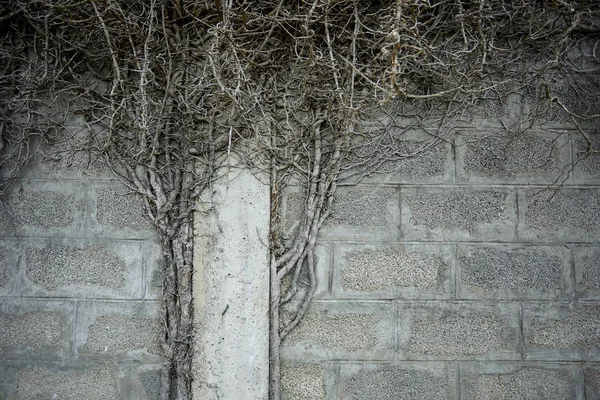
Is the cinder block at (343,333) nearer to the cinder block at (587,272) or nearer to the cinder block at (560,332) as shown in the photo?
the cinder block at (560,332)

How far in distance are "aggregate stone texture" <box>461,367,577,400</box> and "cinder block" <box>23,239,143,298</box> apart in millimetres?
1452

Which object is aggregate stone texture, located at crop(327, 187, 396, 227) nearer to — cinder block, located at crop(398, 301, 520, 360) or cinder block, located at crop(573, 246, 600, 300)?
cinder block, located at crop(398, 301, 520, 360)

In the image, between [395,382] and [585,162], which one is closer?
[395,382]

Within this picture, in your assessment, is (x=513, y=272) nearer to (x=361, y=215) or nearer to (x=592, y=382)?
(x=592, y=382)

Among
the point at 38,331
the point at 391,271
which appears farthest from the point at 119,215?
the point at 391,271

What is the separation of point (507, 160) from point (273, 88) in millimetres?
1057

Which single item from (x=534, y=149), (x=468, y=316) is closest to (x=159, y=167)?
(x=468, y=316)

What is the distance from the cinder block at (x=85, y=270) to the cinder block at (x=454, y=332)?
115 centimetres

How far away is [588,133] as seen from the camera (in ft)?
9.05

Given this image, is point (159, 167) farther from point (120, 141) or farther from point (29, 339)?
point (29, 339)

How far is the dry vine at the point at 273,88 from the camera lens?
253 centimetres

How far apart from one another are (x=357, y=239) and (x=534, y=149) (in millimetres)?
868

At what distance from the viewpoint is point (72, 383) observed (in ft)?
8.64

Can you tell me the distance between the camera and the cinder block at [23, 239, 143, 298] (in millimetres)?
2664
